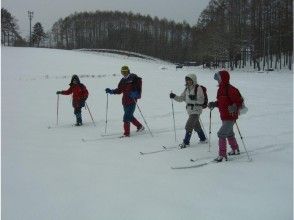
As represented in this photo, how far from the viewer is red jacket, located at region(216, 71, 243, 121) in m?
7.77

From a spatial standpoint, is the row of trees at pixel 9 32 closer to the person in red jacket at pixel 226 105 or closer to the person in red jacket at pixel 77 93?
the person in red jacket at pixel 77 93

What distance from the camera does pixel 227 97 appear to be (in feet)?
25.7

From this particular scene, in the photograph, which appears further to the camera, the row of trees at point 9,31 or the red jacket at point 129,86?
the row of trees at point 9,31

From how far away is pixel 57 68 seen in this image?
37.5 metres

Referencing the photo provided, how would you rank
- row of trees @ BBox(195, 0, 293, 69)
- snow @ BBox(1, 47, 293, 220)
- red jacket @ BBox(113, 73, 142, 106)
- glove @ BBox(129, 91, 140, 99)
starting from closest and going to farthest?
snow @ BBox(1, 47, 293, 220)
glove @ BBox(129, 91, 140, 99)
red jacket @ BBox(113, 73, 142, 106)
row of trees @ BBox(195, 0, 293, 69)

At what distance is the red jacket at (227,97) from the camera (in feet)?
25.5

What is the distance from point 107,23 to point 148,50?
17.9 metres

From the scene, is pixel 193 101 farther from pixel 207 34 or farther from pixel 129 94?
pixel 207 34

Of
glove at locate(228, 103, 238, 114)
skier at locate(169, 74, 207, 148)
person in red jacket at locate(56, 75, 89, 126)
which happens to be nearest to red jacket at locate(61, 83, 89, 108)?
person in red jacket at locate(56, 75, 89, 126)

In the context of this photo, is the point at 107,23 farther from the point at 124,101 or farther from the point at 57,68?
the point at 124,101

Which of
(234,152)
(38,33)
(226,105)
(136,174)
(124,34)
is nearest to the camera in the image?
(136,174)

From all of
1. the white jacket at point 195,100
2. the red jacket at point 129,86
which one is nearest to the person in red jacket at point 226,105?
the white jacket at point 195,100

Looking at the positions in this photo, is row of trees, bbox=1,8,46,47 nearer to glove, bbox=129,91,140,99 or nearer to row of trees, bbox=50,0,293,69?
row of trees, bbox=50,0,293,69

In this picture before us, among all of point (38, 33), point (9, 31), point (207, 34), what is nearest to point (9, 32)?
point (9, 31)
